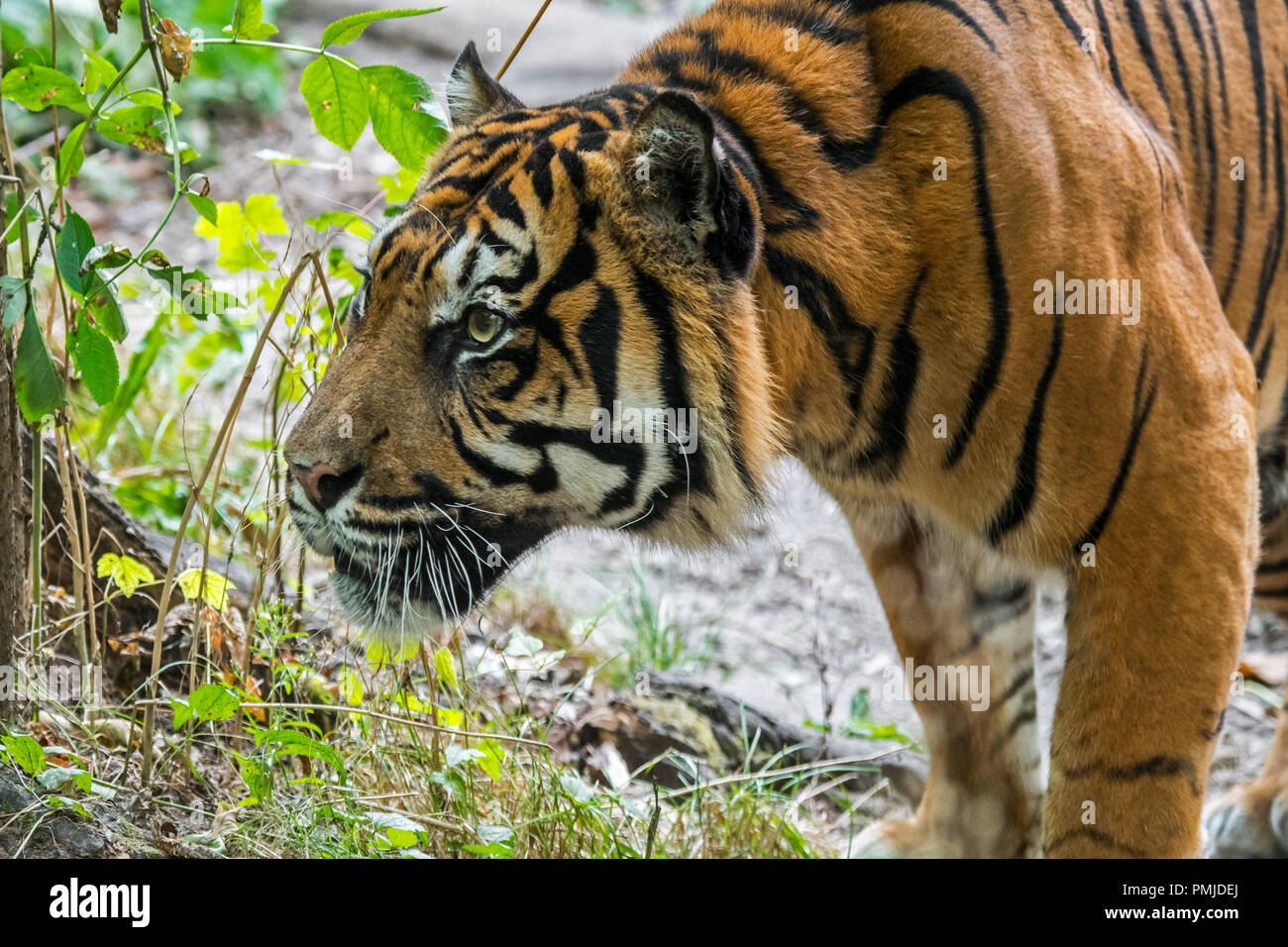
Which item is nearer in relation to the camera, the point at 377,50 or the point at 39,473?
the point at 39,473

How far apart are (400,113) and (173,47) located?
408mm

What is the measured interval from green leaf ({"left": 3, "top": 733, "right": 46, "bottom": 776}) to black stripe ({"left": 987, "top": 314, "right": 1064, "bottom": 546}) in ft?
5.47

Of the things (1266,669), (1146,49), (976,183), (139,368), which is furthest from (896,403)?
(1266,669)

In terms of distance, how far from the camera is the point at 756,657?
13.8ft

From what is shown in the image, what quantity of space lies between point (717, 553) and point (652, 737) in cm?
101

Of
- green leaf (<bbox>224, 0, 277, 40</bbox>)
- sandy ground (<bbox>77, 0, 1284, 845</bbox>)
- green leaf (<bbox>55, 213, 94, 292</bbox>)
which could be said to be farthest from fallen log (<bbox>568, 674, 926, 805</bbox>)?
green leaf (<bbox>224, 0, 277, 40</bbox>)

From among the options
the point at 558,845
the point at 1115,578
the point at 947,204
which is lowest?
the point at 558,845

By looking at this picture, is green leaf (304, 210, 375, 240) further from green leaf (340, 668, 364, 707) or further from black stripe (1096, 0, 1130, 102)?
black stripe (1096, 0, 1130, 102)

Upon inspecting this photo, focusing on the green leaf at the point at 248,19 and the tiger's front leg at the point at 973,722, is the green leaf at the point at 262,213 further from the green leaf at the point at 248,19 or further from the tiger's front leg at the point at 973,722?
the tiger's front leg at the point at 973,722

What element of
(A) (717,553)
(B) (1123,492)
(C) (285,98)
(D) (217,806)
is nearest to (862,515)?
(A) (717,553)

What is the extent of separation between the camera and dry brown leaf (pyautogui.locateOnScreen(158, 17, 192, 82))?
6.40ft

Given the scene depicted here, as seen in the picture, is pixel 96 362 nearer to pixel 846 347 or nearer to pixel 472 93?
pixel 472 93
